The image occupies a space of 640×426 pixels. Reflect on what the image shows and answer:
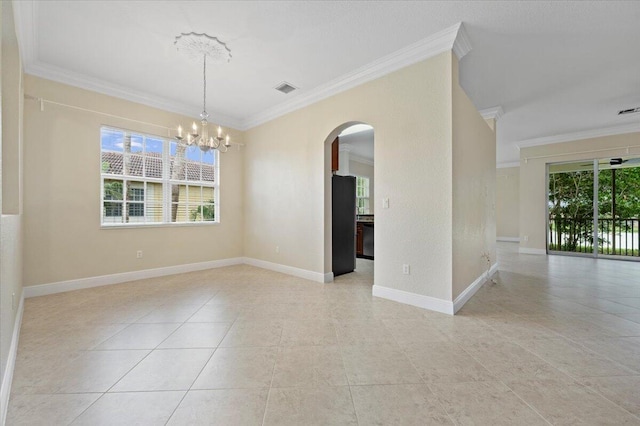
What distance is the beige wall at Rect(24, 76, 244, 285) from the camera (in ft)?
11.0

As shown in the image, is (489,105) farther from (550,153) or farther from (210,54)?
(210,54)

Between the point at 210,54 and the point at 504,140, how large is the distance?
24.1 feet

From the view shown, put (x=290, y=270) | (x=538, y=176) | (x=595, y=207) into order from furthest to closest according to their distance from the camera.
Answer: (x=538, y=176) < (x=595, y=207) < (x=290, y=270)

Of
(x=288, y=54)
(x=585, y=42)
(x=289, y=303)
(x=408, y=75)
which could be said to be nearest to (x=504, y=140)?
(x=585, y=42)

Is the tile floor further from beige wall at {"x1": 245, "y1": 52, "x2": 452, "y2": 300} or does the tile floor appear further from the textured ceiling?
the textured ceiling

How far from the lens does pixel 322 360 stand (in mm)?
1968

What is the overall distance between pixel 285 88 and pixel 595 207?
7.68 m

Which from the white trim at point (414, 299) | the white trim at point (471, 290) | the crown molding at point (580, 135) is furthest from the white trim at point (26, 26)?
the crown molding at point (580, 135)

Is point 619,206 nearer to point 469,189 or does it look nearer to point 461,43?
point 469,189

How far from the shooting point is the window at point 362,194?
905 centimetres

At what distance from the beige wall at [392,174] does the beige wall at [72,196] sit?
2243 mm

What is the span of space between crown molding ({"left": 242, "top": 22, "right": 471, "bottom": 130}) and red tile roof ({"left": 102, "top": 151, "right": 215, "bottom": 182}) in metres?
1.91

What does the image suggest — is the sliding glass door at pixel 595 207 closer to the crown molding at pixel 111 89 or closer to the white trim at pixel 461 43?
the white trim at pixel 461 43

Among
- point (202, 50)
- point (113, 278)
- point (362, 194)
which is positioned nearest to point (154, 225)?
point (113, 278)
